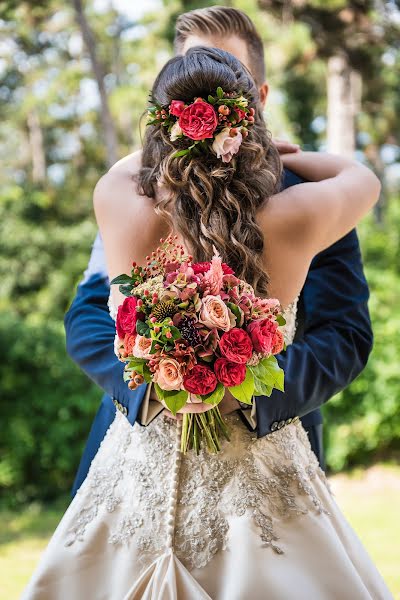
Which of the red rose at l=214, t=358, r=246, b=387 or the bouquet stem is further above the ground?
the red rose at l=214, t=358, r=246, b=387

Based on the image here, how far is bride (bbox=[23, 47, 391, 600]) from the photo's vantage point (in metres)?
2.09

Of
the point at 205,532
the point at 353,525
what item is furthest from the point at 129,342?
the point at 353,525

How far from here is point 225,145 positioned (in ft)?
6.93

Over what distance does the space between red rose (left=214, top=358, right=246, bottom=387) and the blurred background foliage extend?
1301 millimetres

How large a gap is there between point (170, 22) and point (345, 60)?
3.25m

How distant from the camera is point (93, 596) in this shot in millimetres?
2186

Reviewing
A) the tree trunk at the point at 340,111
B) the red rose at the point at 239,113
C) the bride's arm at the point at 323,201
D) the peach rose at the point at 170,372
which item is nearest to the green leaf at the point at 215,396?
the peach rose at the point at 170,372

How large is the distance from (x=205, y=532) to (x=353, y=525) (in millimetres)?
5438

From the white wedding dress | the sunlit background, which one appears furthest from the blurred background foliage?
Answer: the white wedding dress

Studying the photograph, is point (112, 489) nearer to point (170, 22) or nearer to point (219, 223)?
point (219, 223)

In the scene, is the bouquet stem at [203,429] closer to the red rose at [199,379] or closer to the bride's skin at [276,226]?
the bride's skin at [276,226]

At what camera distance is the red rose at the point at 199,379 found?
190cm

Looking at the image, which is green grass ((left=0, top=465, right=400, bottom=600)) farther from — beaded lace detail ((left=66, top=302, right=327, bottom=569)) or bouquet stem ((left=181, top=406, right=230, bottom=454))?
bouquet stem ((left=181, top=406, right=230, bottom=454))

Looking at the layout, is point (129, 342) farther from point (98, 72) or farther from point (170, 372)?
point (98, 72)
